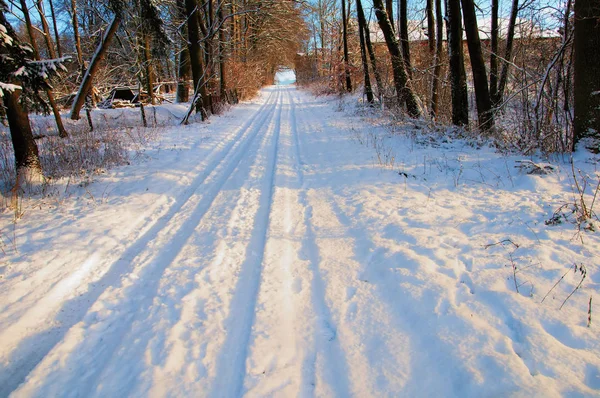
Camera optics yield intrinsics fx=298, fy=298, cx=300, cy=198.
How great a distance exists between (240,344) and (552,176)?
200 inches

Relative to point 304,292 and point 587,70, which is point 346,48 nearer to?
point 587,70

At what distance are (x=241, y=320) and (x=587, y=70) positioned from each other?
6.27 meters

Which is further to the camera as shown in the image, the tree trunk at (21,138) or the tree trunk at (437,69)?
the tree trunk at (437,69)

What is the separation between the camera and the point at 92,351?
2146mm

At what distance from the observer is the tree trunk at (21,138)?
206 inches

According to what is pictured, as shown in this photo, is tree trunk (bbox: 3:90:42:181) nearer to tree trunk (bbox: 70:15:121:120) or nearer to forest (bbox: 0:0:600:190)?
forest (bbox: 0:0:600:190)

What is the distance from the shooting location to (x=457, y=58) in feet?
25.6

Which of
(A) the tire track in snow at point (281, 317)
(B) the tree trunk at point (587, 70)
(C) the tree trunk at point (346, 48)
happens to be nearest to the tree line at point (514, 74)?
(B) the tree trunk at point (587, 70)

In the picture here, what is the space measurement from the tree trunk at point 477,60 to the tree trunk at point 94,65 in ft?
35.3

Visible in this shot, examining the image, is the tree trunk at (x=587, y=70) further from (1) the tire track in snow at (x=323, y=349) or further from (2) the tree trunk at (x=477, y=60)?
(1) the tire track in snow at (x=323, y=349)

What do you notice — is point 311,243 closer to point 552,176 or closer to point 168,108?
point 552,176

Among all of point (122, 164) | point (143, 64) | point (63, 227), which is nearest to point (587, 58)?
point (63, 227)

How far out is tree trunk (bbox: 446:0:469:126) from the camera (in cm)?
767

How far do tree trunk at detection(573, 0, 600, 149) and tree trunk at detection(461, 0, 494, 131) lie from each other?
2.19 m
